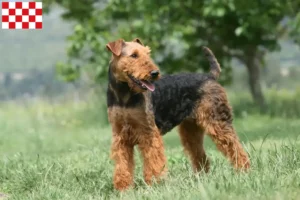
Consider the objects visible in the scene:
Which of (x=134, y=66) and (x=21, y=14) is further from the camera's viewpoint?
(x=21, y=14)

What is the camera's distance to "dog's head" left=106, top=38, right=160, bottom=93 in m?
6.76

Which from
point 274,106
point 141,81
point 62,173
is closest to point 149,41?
point 274,106

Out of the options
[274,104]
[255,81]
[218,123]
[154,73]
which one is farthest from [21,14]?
[274,104]

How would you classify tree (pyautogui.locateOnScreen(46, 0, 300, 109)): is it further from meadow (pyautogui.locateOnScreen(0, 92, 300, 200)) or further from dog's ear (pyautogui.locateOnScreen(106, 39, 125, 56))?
dog's ear (pyautogui.locateOnScreen(106, 39, 125, 56))

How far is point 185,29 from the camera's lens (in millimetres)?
16422

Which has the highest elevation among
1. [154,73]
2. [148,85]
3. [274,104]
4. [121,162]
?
[154,73]

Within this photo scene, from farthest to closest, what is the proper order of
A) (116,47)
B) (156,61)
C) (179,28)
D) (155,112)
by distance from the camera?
(156,61), (179,28), (155,112), (116,47)

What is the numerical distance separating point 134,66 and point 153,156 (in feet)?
3.26

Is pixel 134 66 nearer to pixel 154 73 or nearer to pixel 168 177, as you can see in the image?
pixel 154 73

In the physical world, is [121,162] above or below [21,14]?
below

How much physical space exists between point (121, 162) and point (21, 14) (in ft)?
17.1

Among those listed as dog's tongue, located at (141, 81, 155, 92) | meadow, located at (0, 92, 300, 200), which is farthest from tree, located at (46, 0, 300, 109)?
dog's tongue, located at (141, 81, 155, 92)

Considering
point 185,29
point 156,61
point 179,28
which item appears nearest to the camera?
point 179,28

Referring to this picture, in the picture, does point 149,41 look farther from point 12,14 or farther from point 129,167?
point 129,167
